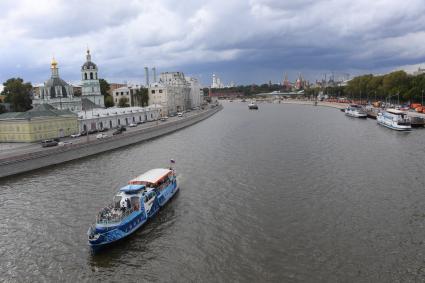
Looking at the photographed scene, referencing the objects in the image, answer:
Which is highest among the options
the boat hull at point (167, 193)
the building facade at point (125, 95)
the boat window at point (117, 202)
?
the building facade at point (125, 95)

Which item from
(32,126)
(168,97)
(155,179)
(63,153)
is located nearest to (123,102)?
(168,97)

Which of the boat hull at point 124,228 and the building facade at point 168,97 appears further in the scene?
the building facade at point 168,97

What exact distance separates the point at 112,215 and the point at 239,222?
24.1ft

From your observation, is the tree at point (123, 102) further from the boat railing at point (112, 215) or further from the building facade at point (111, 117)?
the boat railing at point (112, 215)

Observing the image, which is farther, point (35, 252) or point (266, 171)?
point (266, 171)

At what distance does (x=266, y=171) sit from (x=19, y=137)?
116 feet

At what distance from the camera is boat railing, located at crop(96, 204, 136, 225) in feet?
72.8

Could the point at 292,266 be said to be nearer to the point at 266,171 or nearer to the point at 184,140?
the point at 266,171

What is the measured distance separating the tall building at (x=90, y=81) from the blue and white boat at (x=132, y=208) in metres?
65.7

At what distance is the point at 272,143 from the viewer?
5609 cm

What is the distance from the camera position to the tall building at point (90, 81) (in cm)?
9112

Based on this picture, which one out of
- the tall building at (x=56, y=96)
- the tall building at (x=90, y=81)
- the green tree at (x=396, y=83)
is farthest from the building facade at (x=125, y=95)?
the green tree at (x=396, y=83)

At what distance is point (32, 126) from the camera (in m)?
54.0

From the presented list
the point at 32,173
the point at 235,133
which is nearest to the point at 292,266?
the point at 32,173
